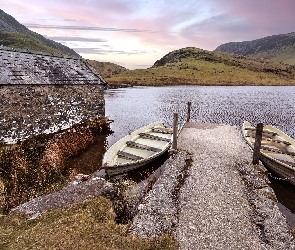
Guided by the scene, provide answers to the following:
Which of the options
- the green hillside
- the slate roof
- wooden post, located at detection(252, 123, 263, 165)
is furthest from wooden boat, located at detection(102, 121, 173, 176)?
the green hillside

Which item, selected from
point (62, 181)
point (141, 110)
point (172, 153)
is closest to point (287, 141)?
point (172, 153)

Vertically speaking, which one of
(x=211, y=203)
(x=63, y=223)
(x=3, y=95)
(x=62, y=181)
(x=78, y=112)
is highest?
(x=3, y=95)

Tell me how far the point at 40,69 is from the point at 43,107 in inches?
137

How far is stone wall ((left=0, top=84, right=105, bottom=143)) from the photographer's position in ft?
48.9

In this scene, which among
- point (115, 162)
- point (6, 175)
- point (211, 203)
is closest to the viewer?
point (211, 203)

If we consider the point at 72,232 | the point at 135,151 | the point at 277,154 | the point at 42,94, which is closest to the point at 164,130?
the point at 135,151

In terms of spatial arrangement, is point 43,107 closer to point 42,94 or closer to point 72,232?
point 42,94

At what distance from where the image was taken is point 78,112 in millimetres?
20172

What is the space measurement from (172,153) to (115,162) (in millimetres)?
3841

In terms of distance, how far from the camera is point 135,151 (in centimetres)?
1575

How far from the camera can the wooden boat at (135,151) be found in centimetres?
1295

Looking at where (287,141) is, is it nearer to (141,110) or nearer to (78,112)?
(78,112)

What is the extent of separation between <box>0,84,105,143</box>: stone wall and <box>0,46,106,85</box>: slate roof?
1.67 ft

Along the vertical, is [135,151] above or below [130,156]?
below
